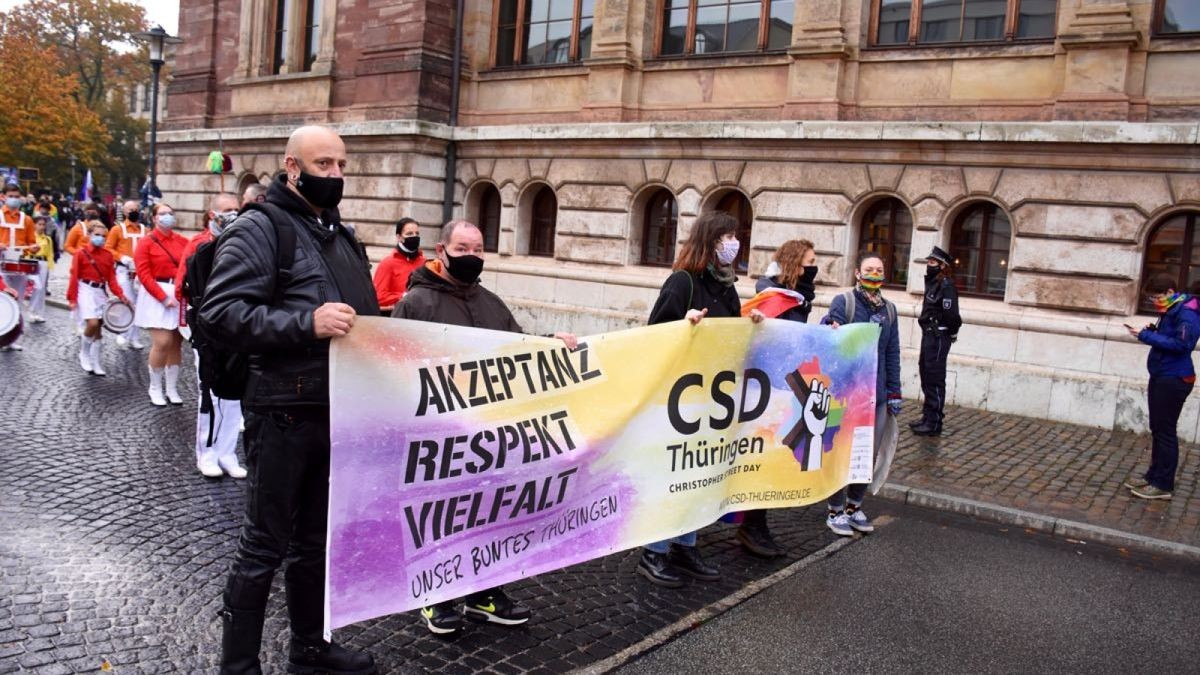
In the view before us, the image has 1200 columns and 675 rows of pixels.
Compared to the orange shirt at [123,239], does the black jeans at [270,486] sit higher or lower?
lower

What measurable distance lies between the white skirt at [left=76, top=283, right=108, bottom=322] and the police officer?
10016mm

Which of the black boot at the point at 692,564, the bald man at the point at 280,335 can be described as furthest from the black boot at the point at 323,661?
the black boot at the point at 692,564

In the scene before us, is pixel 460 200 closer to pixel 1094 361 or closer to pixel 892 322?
pixel 1094 361

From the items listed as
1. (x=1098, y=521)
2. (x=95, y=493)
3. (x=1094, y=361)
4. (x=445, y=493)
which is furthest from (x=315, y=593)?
(x=1094, y=361)

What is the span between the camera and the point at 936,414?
34.9 ft

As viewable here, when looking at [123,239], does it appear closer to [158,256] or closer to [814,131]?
[158,256]

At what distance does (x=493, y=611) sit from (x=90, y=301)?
970 centimetres

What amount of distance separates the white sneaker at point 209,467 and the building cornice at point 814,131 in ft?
33.3

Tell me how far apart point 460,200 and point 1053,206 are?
11.2 m

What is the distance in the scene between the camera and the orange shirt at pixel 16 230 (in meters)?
13.7

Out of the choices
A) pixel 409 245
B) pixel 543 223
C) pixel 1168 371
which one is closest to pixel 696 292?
pixel 409 245

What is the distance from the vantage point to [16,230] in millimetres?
13844

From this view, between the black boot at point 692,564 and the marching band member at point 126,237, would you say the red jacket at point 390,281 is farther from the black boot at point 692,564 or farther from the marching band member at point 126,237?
the marching band member at point 126,237

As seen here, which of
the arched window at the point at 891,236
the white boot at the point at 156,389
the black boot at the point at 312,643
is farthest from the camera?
the arched window at the point at 891,236
